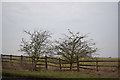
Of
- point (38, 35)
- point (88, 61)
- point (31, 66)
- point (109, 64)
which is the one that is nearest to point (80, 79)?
point (88, 61)

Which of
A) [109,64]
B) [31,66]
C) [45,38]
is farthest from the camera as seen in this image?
[45,38]

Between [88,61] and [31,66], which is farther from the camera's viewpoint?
[31,66]

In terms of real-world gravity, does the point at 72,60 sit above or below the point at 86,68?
above

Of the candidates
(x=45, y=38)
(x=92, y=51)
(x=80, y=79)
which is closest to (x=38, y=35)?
(x=45, y=38)

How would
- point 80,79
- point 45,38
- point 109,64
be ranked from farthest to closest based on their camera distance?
point 45,38 → point 109,64 → point 80,79

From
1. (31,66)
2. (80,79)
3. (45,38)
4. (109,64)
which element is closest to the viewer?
(80,79)

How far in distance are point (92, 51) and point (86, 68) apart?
1.01m

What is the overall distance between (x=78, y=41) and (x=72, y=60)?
1002 millimetres

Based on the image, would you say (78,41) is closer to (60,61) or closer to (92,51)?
(92,51)

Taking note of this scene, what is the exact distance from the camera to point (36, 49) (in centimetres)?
693

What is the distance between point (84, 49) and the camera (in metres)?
6.43

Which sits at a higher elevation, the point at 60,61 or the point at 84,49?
the point at 84,49

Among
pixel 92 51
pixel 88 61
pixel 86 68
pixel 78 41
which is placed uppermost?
pixel 78 41

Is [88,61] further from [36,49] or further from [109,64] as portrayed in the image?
[36,49]
